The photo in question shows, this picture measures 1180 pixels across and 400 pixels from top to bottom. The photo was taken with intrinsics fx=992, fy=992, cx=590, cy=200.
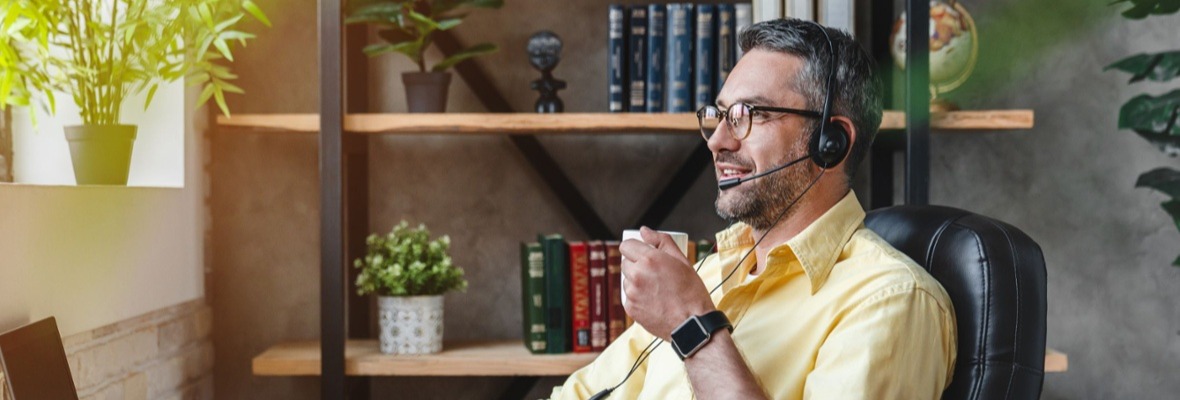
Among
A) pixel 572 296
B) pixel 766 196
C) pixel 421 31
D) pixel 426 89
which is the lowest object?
pixel 572 296

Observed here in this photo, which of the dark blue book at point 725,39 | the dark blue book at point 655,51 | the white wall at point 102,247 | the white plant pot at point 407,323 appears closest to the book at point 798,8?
the dark blue book at point 725,39

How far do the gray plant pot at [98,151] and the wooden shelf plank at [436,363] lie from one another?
478mm

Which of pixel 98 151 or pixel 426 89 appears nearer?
pixel 98 151

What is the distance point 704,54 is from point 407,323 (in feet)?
2.64

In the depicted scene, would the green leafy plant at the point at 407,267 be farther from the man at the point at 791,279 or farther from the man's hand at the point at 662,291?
the man's hand at the point at 662,291

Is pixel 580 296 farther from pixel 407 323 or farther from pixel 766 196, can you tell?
pixel 766 196

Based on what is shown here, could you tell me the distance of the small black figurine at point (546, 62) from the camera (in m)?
2.07

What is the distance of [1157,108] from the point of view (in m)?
2.02

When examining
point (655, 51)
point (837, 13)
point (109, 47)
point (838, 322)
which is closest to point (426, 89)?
point (655, 51)

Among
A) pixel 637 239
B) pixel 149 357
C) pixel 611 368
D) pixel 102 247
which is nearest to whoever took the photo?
pixel 637 239

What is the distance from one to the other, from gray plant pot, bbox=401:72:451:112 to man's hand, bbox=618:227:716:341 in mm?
992

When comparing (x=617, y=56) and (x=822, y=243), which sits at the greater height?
(x=617, y=56)

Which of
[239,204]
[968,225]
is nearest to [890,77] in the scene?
[968,225]

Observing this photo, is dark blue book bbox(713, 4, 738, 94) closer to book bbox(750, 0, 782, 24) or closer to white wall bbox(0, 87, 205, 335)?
book bbox(750, 0, 782, 24)
